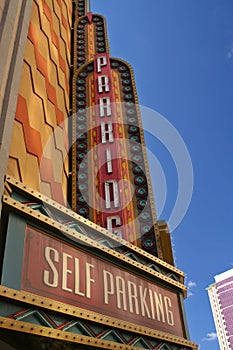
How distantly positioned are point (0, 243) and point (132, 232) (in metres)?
5.87

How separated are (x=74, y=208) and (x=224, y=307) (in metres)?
164

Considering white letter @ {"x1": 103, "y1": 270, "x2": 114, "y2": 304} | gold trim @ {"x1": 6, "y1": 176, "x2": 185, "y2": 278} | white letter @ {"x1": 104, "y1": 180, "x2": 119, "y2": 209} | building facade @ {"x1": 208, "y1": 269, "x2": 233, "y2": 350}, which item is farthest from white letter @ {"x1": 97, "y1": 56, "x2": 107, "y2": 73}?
building facade @ {"x1": 208, "y1": 269, "x2": 233, "y2": 350}

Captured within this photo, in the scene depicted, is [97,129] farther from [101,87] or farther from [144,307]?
[144,307]

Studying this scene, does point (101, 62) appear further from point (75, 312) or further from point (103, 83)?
point (75, 312)

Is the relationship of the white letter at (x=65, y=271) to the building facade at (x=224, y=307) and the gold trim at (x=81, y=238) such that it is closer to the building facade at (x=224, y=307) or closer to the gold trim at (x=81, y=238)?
the gold trim at (x=81, y=238)

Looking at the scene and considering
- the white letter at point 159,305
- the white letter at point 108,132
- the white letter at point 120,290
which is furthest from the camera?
the white letter at point 108,132

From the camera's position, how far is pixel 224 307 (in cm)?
15525

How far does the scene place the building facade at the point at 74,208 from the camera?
16.1ft

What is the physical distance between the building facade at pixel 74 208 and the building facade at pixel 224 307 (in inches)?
6140

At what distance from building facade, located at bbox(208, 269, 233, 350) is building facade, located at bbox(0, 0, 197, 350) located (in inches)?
6140

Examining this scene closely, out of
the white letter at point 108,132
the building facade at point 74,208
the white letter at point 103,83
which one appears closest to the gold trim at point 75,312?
the building facade at point 74,208

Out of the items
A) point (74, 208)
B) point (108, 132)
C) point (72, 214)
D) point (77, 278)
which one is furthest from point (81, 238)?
point (108, 132)

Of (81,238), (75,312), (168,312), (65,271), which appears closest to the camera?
(75,312)

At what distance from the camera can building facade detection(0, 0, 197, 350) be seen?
16.1ft
